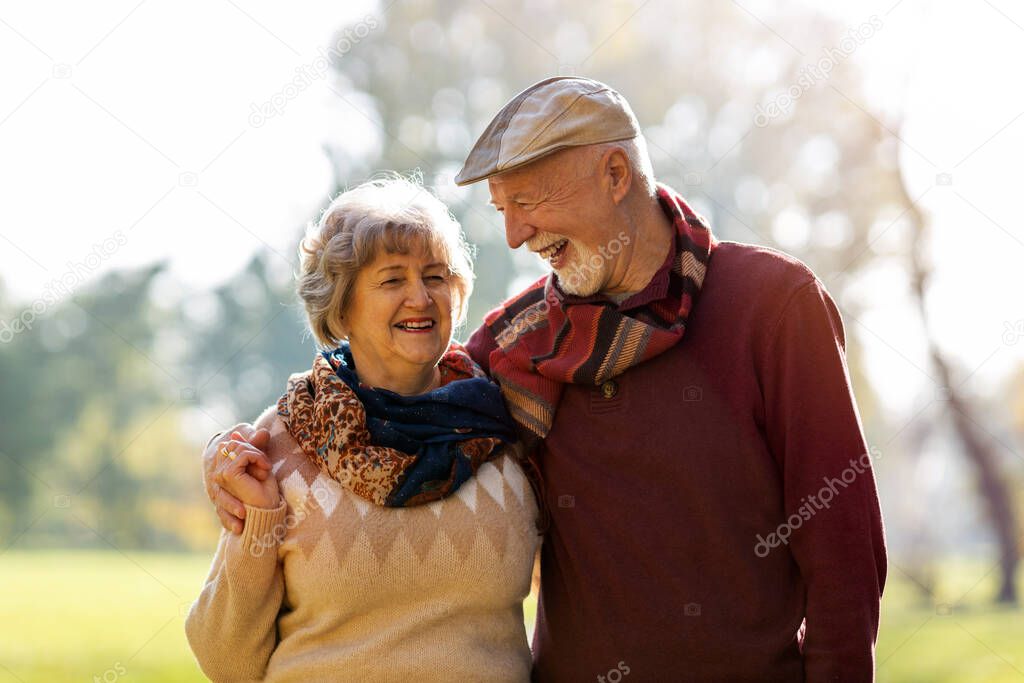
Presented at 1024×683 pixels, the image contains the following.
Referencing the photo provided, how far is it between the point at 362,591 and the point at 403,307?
0.69 meters

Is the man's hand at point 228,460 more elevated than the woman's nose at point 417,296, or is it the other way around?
the woman's nose at point 417,296

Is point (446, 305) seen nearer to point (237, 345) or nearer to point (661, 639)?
point (661, 639)

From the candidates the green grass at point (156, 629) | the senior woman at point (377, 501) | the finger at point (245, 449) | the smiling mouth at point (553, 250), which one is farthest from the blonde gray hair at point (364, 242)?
the green grass at point (156, 629)

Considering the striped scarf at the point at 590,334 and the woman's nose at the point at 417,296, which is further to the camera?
the woman's nose at the point at 417,296

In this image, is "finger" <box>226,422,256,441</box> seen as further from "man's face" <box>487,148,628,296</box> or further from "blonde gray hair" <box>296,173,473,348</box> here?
"man's face" <box>487,148,628,296</box>

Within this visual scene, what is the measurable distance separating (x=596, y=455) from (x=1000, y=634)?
7.74 m

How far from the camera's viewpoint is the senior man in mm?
2285

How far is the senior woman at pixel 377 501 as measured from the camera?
237 centimetres

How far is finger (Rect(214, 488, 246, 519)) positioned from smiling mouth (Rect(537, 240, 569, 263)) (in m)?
0.93

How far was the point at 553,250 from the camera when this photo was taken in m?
2.51

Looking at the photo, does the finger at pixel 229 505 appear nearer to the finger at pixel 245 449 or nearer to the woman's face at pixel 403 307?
the finger at pixel 245 449

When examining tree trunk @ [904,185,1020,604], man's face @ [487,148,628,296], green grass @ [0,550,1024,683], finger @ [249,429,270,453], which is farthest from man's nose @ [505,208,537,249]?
tree trunk @ [904,185,1020,604]

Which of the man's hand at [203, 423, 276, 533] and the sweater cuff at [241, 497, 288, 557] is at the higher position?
the man's hand at [203, 423, 276, 533]

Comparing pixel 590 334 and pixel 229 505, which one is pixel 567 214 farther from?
pixel 229 505
